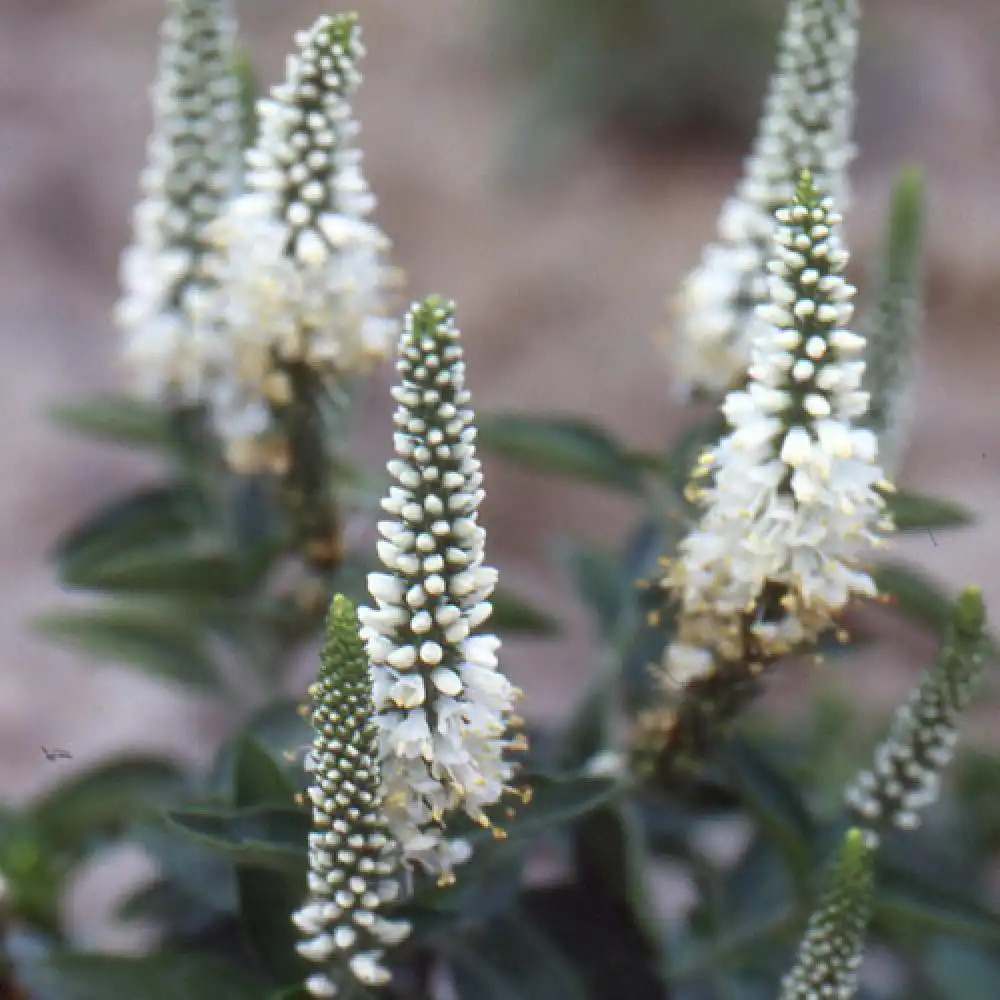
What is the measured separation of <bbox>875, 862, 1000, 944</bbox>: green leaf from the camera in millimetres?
2494

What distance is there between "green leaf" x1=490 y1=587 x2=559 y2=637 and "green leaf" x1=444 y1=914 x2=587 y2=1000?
677 mm

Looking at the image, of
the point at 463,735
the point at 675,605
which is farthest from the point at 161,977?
the point at 675,605

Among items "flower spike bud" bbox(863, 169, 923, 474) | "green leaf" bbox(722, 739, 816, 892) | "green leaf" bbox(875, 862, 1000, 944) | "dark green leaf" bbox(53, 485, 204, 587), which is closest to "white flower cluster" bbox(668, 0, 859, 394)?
"flower spike bud" bbox(863, 169, 923, 474)

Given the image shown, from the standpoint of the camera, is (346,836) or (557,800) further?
(557,800)

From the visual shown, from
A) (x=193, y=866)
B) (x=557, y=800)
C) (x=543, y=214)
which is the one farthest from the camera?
(x=543, y=214)

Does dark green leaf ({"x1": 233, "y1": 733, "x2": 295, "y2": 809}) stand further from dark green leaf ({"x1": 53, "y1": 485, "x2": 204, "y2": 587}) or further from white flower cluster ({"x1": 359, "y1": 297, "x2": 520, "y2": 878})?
dark green leaf ({"x1": 53, "y1": 485, "x2": 204, "y2": 587})

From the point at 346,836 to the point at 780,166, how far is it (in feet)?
4.55

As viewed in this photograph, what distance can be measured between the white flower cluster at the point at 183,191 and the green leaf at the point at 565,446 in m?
0.59

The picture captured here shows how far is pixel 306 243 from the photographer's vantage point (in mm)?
2613

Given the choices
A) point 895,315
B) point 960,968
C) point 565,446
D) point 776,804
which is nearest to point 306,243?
point 565,446

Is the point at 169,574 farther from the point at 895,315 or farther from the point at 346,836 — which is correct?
the point at 895,315

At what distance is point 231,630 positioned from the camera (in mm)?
3383

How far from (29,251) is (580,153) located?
2.64 metres

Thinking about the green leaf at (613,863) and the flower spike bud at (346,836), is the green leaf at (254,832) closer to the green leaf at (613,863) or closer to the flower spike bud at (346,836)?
the flower spike bud at (346,836)
